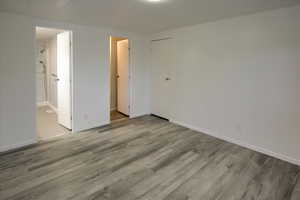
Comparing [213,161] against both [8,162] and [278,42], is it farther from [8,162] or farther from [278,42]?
[8,162]

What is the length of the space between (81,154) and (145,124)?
185cm

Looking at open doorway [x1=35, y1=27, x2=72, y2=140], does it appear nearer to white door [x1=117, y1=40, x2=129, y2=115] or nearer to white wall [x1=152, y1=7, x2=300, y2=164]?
white door [x1=117, y1=40, x2=129, y2=115]

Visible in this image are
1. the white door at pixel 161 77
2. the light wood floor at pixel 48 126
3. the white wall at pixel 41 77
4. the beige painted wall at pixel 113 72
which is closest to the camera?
the light wood floor at pixel 48 126


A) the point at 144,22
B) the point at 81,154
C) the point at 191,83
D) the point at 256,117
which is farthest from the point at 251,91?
the point at 81,154

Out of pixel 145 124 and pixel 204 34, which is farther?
pixel 145 124

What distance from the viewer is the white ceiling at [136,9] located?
247 centimetres

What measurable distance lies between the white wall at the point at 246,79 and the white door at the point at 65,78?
2391mm

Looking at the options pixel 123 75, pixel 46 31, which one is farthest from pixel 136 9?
pixel 46 31

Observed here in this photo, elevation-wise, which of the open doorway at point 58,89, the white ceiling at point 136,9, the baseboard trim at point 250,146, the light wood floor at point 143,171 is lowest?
the light wood floor at point 143,171

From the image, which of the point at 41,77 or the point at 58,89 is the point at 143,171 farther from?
the point at 41,77

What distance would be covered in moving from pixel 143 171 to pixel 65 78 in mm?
2679

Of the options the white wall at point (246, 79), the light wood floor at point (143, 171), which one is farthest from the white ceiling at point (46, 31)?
the white wall at point (246, 79)

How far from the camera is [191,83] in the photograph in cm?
413

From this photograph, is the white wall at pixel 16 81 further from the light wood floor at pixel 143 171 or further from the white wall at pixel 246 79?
the white wall at pixel 246 79
